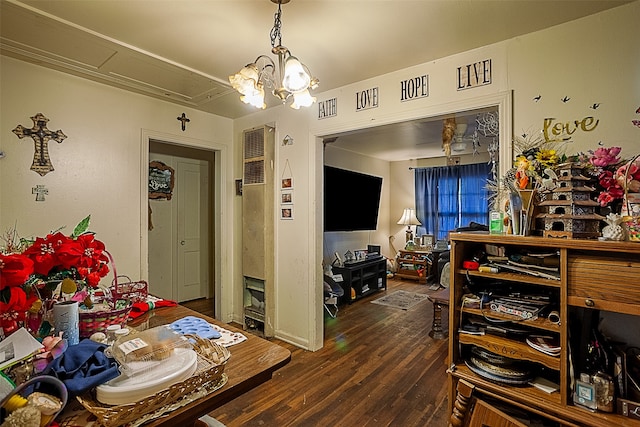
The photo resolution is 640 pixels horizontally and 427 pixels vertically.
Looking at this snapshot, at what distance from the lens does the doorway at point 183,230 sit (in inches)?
169

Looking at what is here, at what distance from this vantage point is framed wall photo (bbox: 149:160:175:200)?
4195 mm

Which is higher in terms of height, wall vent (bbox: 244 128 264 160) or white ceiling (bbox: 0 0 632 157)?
white ceiling (bbox: 0 0 632 157)

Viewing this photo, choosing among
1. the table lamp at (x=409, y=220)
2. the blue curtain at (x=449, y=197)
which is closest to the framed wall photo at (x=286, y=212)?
the table lamp at (x=409, y=220)

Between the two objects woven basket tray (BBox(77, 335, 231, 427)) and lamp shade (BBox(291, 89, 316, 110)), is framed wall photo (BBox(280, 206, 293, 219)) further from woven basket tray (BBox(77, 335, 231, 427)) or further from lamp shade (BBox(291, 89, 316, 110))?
woven basket tray (BBox(77, 335, 231, 427))

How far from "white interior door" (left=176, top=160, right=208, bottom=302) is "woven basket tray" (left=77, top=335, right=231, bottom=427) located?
4.05m

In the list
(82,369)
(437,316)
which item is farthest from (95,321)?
(437,316)

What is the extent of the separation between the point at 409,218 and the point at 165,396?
18.9 ft

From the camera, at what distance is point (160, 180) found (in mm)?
4297

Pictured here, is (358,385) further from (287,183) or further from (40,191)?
(40,191)

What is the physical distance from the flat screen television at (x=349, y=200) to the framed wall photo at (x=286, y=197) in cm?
128

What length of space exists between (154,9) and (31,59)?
4.20 feet

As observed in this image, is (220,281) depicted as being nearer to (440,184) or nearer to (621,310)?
Answer: (621,310)

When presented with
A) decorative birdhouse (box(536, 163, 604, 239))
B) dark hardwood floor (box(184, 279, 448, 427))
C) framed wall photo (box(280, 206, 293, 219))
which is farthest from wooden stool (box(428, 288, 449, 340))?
decorative birdhouse (box(536, 163, 604, 239))

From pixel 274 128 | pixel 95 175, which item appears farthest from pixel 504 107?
pixel 95 175
